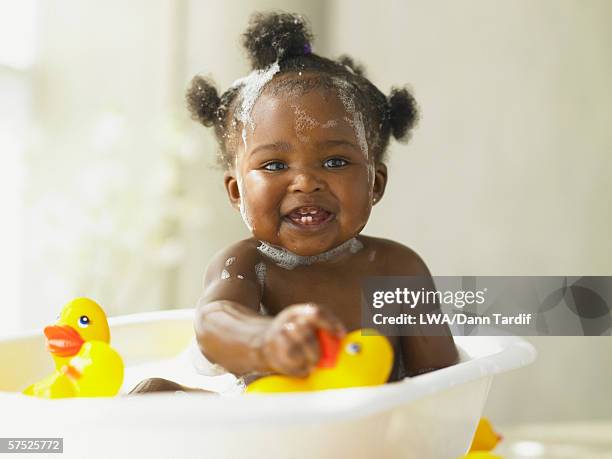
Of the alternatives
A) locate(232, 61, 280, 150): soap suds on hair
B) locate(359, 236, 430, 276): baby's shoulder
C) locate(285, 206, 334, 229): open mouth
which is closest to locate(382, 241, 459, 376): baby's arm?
locate(359, 236, 430, 276): baby's shoulder

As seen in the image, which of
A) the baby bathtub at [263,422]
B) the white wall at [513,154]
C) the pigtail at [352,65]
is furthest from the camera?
the white wall at [513,154]

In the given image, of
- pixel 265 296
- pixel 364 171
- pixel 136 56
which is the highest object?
pixel 136 56

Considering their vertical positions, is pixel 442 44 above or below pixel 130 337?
above

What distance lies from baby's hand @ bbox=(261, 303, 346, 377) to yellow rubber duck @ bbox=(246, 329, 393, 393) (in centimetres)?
3

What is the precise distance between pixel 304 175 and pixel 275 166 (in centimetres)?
4

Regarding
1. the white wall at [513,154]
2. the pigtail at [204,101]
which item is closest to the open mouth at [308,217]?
the pigtail at [204,101]

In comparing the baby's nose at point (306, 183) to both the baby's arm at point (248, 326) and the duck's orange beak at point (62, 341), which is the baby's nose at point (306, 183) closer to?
the baby's arm at point (248, 326)

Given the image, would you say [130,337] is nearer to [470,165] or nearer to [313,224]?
[313,224]

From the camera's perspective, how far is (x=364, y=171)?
2.69 feet

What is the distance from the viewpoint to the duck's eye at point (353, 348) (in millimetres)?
566

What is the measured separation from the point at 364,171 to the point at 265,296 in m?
0.18

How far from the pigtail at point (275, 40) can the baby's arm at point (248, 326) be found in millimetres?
240

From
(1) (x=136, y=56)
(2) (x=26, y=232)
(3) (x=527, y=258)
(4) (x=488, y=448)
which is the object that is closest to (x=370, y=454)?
(4) (x=488, y=448)

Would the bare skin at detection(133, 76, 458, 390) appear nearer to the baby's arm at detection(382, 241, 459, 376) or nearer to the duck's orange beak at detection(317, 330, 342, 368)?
the baby's arm at detection(382, 241, 459, 376)
